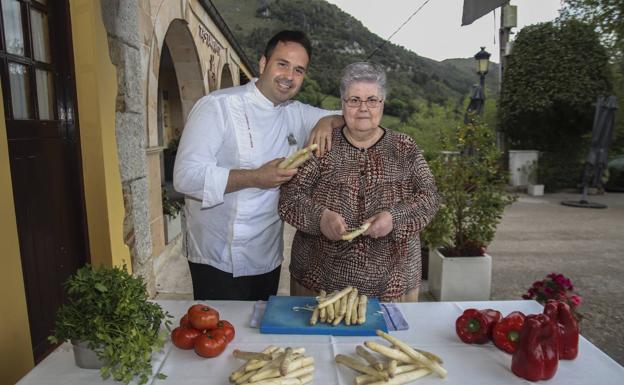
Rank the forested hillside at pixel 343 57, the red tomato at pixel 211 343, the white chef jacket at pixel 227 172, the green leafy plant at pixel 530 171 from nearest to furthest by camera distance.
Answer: the red tomato at pixel 211 343 → the white chef jacket at pixel 227 172 → the green leafy plant at pixel 530 171 → the forested hillside at pixel 343 57

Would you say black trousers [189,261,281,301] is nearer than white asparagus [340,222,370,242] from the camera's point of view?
No

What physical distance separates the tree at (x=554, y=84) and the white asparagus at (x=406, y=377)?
12.5 meters

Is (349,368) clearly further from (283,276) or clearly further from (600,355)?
(283,276)

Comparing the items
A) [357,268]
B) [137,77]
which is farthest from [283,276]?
[357,268]

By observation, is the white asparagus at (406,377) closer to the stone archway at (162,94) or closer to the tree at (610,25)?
the stone archway at (162,94)

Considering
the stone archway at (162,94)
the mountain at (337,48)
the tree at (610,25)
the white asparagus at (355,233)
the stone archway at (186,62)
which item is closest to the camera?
the white asparagus at (355,233)

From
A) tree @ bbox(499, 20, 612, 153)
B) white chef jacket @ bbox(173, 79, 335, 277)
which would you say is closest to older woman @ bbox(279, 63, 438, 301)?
white chef jacket @ bbox(173, 79, 335, 277)

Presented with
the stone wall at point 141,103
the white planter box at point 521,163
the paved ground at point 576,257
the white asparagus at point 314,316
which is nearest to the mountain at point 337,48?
the white planter box at point 521,163

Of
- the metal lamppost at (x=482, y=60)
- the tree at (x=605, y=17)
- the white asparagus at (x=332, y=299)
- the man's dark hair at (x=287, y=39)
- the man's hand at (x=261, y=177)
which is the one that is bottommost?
the white asparagus at (x=332, y=299)

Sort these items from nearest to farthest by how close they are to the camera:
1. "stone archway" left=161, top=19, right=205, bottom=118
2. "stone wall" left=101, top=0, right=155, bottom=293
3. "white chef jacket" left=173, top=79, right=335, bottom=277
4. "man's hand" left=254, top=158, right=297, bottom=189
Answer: "man's hand" left=254, top=158, right=297, bottom=189, "white chef jacket" left=173, top=79, right=335, bottom=277, "stone wall" left=101, top=0, right=155, bottom=293, "stone archway" left=161, top=19, right=205, bottom=118

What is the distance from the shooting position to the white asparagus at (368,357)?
1.43m

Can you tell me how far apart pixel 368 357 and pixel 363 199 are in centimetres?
82

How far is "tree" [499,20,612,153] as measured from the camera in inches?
462

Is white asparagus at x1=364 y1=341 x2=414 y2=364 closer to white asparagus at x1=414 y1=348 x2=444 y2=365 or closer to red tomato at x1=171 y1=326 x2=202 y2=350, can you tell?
white asparagus at x1=414 y1=348 x2=444 y2=365
